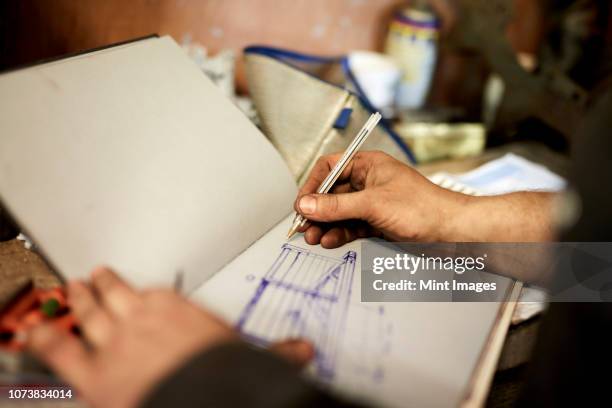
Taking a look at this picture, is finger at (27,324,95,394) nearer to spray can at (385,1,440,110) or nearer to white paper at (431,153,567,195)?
white paper at (431,153,567,195)

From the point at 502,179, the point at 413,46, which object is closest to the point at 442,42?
the point at 413,46

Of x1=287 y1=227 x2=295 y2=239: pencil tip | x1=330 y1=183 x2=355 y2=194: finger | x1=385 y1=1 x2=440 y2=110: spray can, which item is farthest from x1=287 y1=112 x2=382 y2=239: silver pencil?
x1=385 y1=1 x2=440 y2=110: spray can

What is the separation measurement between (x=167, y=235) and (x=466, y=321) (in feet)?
1.21

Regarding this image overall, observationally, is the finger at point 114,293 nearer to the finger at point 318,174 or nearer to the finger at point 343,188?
the finger at point 318,174

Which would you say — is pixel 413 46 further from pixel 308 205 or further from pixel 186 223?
pixel 186 223

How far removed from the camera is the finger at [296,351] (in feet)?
1.65

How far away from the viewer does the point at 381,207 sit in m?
0.73

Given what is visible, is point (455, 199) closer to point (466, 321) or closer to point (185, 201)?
point (466, 321)

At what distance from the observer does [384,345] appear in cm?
56

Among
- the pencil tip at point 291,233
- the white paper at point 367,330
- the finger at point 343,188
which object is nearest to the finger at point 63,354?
the white paper at point 367,330

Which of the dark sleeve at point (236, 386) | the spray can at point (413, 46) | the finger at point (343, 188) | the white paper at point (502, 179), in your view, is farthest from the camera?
the spray can at point (413, 46)

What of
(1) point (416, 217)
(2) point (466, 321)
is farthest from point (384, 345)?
(1) point (416, 217)

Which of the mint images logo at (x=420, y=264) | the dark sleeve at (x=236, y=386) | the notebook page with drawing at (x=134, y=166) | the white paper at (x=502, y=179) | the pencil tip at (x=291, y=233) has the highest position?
the notebook page with drawing at (x=134, y=166)

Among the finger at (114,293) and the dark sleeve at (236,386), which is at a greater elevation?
the dark sleeve at (236,386)
